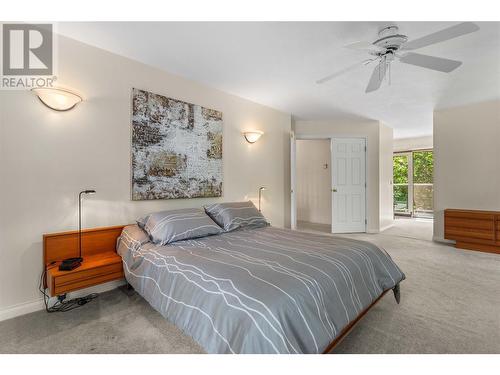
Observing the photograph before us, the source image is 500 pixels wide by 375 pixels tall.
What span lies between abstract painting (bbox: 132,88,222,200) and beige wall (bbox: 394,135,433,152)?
667cm

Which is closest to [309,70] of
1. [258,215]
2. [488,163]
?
[258,215]

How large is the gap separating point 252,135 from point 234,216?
1531mm

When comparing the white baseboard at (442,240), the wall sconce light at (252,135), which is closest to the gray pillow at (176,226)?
the wall sconce light at (252,135)

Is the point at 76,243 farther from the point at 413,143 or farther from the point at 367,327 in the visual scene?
the point at 413,143

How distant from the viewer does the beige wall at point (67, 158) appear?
1.99 metres

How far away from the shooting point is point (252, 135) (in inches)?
151

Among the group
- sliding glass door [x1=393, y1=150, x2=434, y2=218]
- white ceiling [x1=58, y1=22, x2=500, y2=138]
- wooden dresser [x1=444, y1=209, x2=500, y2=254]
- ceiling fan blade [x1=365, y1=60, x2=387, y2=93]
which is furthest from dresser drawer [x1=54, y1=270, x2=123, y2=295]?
sliding glass door [x1=393, y1=150, x2=434, y2=218]

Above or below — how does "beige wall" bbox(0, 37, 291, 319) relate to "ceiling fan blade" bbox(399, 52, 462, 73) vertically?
below

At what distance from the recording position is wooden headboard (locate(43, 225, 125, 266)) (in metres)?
2.13

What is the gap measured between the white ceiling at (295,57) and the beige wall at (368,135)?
1.11 m

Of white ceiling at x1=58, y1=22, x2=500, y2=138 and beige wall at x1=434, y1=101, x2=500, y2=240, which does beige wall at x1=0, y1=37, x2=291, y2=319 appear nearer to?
white ceiling at x1=58, y1=22, x2=500, y2=138

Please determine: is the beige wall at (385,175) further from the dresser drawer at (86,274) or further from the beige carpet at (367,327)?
the dresser drawer at (86,274)

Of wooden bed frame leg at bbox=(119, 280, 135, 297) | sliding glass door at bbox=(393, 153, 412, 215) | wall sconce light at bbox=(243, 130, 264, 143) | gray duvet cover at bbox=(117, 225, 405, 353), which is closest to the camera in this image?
gray duvet cover at bbox=(117, 225, 405, 353)
